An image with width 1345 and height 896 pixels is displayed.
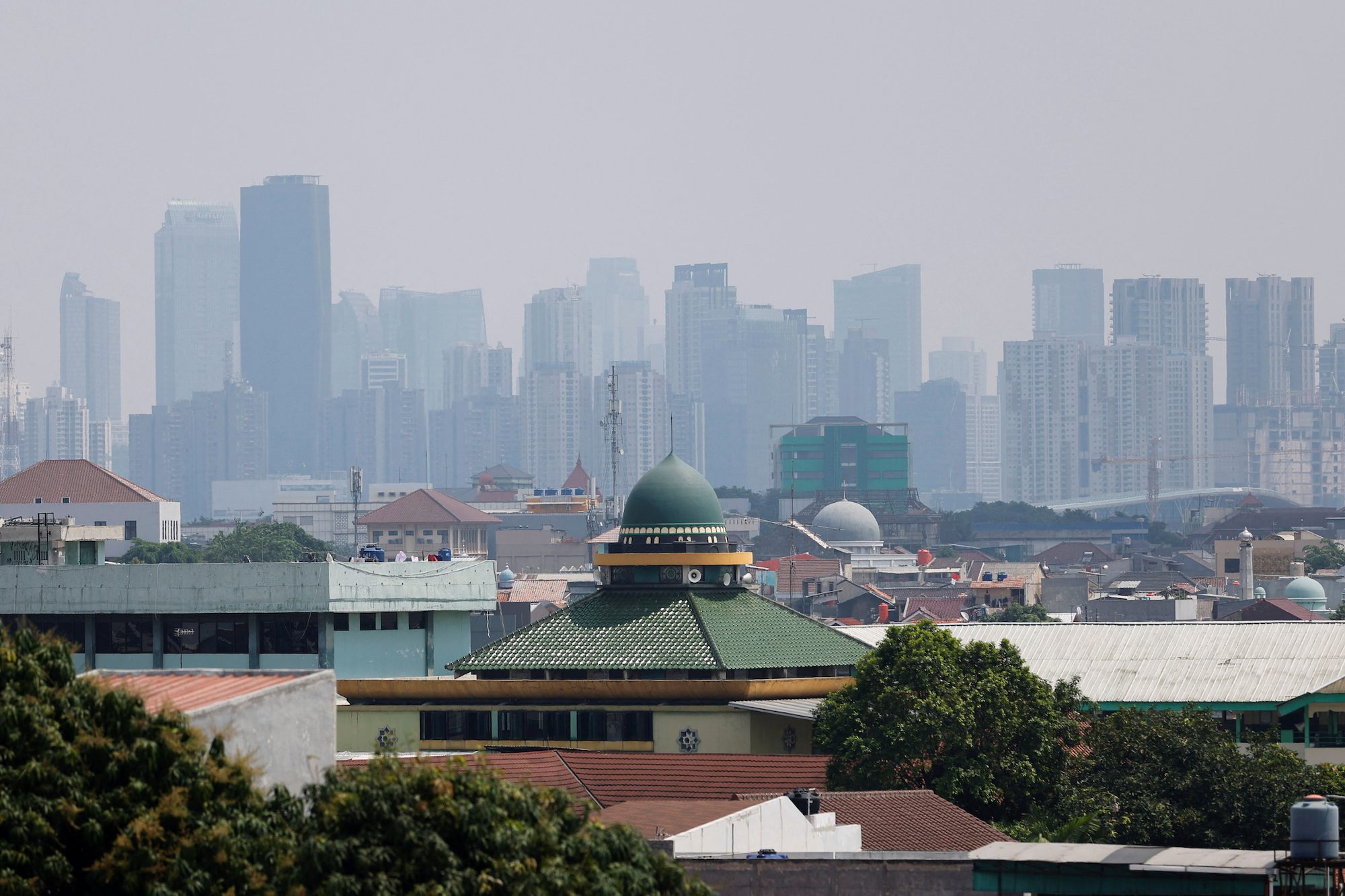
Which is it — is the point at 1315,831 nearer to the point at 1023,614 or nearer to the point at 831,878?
the point at 831,878

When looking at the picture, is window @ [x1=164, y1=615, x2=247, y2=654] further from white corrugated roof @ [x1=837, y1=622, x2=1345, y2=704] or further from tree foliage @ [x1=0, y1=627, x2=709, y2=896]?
tree foliage @ [x1=0, y1=627, x2=709, y2=896]

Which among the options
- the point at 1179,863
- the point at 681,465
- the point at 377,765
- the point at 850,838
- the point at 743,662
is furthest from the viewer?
the point at 681,465

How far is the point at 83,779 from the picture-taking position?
26.7 metres

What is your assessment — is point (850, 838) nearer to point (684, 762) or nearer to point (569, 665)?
point (684, 762)

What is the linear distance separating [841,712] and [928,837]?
39.1ft

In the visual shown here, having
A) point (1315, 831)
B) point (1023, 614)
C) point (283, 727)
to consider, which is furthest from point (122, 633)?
point (1023, 614)

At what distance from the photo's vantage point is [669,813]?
A: 4509cm

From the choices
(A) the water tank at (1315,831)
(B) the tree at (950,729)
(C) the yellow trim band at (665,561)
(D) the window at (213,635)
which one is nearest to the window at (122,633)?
(D) the window at (213,635)

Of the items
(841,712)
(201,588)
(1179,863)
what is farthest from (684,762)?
(1179,863)

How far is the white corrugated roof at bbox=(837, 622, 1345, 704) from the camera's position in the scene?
69.1 metres

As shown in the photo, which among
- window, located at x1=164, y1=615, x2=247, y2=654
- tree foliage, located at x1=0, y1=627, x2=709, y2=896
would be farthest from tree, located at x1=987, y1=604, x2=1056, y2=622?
tree foliage, located at x1=0, y1=627, x2=709, y2=896

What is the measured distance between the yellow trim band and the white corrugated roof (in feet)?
17.1

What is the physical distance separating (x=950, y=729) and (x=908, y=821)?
30.5 feet

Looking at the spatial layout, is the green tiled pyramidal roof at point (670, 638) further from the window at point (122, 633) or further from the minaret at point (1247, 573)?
the minaret at point (1247, 573)
